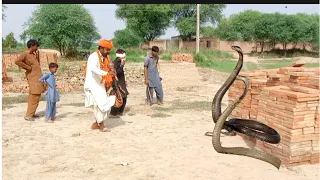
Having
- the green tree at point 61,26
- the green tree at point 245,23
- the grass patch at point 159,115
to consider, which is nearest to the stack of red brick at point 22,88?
the grass patch at point 159,115

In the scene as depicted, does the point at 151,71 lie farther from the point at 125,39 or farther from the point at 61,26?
the point at 125,39

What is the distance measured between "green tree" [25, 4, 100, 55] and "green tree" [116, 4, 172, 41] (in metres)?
13.7

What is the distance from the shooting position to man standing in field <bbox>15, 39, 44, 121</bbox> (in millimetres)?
6672

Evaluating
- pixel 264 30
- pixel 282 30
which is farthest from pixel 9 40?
pixel 282 30

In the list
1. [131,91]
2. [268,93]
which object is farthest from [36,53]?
[131,91]

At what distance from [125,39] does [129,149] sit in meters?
37.6

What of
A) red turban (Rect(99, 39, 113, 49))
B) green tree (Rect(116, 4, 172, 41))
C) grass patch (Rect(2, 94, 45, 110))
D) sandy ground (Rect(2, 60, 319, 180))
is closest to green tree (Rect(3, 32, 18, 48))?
green tree (Rect(116, 4, 172, 41))

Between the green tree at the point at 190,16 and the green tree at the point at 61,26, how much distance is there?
51.6ft

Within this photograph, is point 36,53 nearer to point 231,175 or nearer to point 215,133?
point 231,175

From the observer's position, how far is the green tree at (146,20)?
45.1m

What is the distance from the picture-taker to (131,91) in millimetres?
11852

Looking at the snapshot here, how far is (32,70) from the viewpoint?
6879 mm

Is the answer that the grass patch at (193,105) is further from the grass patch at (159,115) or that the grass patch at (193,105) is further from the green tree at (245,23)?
the green tree at (245,23)

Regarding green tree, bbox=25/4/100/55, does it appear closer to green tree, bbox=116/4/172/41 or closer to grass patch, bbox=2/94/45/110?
green tree, bbox=116/4/172/41
